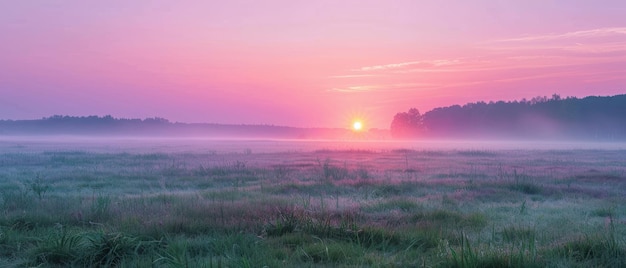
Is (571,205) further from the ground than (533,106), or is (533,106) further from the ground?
(533,106)

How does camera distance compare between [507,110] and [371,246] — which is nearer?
[371,246]

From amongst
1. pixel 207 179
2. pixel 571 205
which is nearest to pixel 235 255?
pixel 571 205

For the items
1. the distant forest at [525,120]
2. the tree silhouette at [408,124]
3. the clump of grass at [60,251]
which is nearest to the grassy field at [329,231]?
the clump of grass at [60,251]

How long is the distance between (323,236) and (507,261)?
2.86 metres

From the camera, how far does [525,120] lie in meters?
133

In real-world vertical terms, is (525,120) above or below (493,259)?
above

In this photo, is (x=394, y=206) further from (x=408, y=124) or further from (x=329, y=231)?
(x=408, y=124)

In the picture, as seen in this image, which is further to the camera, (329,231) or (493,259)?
(329,231)

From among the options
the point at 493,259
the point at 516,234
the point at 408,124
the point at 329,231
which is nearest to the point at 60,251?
the point at 329,231

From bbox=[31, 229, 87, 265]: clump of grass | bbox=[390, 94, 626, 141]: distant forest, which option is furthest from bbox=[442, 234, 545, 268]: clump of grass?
bbox=[390, 94, 626, 141]: distant forest

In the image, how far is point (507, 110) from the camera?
138 metres

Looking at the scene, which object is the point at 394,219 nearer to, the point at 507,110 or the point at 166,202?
the point at 166,202

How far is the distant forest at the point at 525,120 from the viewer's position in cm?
12256

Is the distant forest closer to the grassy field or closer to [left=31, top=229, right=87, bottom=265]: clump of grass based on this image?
the grassy field
